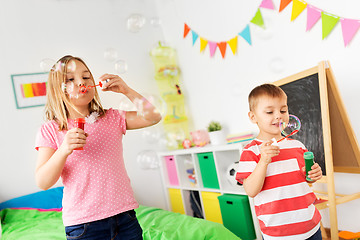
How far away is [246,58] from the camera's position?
297 centimetres

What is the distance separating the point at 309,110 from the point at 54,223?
209 cm

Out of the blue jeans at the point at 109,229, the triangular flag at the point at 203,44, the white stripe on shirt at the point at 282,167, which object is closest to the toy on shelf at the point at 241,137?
the triangular flag at the point at 203,44

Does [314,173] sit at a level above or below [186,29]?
below

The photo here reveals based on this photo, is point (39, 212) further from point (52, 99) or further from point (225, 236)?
point (52, 99)

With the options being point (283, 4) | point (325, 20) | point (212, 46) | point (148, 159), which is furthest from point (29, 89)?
point (325, 20)

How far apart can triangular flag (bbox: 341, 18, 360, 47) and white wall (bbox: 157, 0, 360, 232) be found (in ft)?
0.10

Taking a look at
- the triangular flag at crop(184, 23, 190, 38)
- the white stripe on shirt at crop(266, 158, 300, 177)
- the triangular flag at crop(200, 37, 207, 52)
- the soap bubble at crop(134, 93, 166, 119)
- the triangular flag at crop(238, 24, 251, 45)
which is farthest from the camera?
the triangular flag at crop(184, 23, 190, 38)

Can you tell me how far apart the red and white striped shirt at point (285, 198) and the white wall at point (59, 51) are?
2639 mm

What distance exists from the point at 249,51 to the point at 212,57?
1.78 feet

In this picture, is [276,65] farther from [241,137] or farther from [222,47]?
[222,47]

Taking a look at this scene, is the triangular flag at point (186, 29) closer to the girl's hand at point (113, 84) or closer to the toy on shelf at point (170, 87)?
the toy on shelf at point (170, 87)

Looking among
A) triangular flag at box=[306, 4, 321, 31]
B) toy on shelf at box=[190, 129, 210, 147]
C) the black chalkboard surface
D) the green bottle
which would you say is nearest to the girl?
the green bottle

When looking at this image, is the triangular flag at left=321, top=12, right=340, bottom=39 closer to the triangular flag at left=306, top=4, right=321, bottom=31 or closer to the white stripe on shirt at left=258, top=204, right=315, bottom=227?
the triangular flag at left=306, top=4, right=321, bottom=31

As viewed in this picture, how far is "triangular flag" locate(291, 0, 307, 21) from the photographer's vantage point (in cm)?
235
